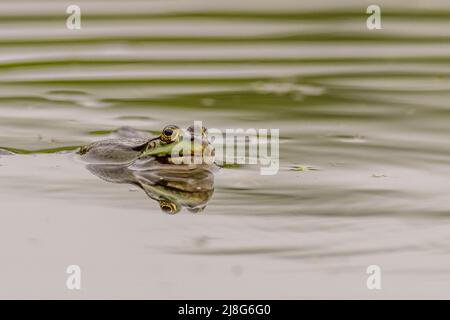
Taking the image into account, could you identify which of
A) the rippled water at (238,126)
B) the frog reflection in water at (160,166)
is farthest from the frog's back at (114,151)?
the rippled water at (238,126)

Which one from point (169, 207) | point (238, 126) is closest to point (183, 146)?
point (169, 207)

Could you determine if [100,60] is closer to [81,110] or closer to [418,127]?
[81,110]

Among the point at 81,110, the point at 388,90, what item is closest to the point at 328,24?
the point at 388,90

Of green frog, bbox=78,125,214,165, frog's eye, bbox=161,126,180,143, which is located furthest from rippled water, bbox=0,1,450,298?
frog's eye, bbox=161,126,180,143

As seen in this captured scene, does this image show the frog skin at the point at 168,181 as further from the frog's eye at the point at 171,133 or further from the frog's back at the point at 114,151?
the frog's eye at the point at 171,133

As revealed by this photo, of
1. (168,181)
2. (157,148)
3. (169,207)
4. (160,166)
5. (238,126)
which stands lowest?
(169,207)

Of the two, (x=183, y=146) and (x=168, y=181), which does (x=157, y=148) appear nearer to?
(x=183, y=146)
